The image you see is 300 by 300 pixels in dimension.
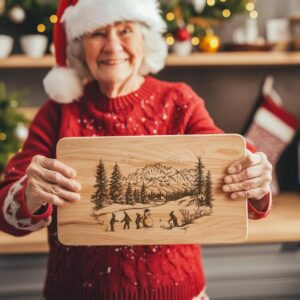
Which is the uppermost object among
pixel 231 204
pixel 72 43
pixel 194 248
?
pixel 72 43

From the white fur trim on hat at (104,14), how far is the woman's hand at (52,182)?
1.20ft

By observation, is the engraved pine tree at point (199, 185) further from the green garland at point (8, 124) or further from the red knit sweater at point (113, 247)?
the green garland at point (8, 124)

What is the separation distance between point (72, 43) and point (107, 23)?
14 cm

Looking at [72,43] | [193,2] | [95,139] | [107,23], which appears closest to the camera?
[95,139]

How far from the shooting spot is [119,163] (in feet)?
3.28

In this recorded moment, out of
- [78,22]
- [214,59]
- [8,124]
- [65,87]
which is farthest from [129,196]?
[214,59]

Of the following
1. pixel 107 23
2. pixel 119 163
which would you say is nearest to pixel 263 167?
pixel 119 163

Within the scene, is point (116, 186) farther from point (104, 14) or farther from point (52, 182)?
point (104, 14)

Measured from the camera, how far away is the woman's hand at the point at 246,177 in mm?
991

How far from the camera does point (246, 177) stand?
99 cm

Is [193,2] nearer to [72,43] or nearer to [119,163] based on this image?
[72,43]

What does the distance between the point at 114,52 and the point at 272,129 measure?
1487 millimetres

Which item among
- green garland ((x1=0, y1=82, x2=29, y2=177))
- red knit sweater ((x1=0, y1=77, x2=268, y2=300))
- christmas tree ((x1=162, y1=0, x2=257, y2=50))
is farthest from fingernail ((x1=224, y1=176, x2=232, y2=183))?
christmas tree ((x1=162, y1=0, x2=257, y2=50))

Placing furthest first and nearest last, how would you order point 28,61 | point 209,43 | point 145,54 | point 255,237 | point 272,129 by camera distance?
point 272,129 → point 209,43 → point 28,61 → point 255,237 → point 145,54
